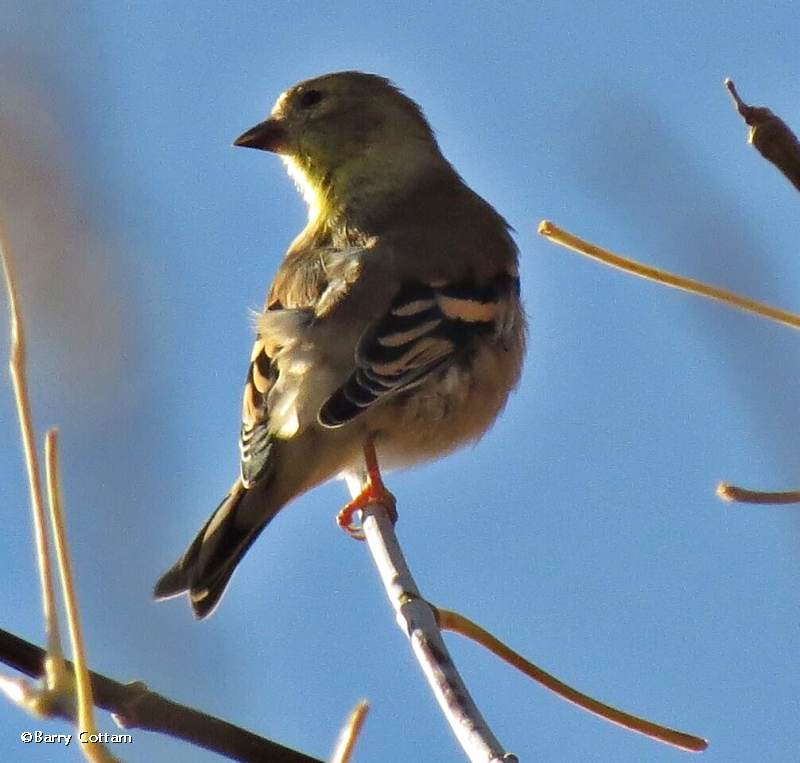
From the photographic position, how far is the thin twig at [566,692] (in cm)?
A: 107

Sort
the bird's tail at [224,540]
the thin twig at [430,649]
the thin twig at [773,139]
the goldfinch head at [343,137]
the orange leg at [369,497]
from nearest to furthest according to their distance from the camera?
the thin twig at [773,139] → the thin twig at [430,649] → the bird's tail at [224,540] → the orange leg at [369,497] → the goldfinch head at [343,137]

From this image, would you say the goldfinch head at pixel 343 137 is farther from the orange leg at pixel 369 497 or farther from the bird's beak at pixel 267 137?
the orange leg at pixel 369 497

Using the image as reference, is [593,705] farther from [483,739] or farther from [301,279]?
[301,279]

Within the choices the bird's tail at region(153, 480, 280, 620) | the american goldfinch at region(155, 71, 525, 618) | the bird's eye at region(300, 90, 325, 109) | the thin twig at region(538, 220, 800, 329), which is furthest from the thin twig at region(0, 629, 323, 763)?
the bird's eye at region(300, 90, 325, 109)

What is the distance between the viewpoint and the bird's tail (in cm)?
281

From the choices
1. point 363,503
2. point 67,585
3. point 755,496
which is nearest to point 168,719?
point 67,585

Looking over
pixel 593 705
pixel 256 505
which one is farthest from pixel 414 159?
pixel 593 705

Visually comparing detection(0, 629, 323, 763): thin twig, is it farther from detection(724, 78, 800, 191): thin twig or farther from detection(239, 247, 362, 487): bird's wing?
detection(239, 247, 362, 487): bird's wing

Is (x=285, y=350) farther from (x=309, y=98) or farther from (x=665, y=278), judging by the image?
(x=665, y=278)

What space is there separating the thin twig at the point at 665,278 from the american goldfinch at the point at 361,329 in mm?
1579

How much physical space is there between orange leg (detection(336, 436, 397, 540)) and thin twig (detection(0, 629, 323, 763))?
2.10 m

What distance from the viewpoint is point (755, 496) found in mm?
941

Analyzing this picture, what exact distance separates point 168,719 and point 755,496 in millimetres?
430

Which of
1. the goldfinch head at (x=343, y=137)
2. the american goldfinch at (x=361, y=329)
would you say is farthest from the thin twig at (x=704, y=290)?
the goldfinch head at (x=343, y=137)
